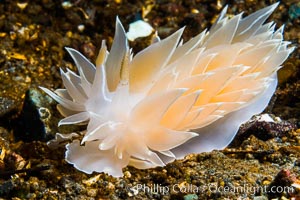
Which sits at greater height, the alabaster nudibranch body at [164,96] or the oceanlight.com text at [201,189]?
the alabaster nudibranch body at [164,96]

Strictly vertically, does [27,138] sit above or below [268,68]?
below

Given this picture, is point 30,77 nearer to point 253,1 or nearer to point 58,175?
point 58,175

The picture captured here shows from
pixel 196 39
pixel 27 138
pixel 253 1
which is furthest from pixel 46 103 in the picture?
pixel 253 1

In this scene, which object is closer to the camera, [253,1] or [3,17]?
[3,17]

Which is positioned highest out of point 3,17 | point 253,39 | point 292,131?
point 3,17

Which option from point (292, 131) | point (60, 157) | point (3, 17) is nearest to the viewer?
point (60, 157)

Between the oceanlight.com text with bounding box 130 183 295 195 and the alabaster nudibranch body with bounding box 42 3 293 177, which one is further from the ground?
the alabaster nudibranch body with bounding box 42 3 293 177

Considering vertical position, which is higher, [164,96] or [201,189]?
[164,96]

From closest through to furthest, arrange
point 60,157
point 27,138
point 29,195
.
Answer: point 29,195 → point 60,157 → point 27,138
